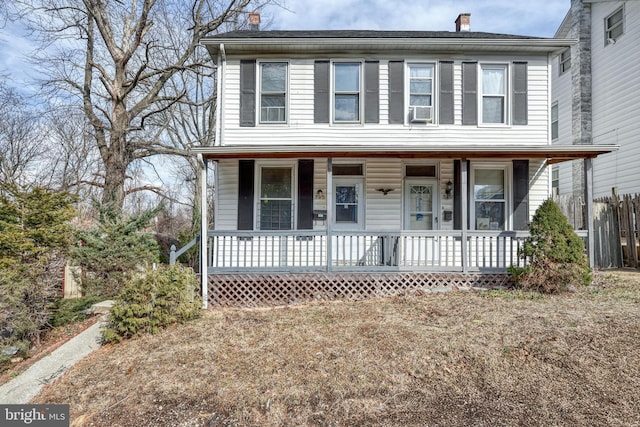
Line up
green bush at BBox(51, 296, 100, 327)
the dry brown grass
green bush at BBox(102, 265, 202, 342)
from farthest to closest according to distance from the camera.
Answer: green bush at BBox(51, 296, 100, 327) → green bush at BBox(102, 265, 202, 342) → the dry brown grass

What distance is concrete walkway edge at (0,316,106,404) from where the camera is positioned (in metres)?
4.34

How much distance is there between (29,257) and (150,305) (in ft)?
8.16

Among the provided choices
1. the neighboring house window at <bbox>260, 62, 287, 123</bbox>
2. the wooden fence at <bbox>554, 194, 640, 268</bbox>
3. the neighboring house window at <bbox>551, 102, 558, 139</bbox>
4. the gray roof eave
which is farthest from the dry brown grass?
the neighboring house window at <bbox>551, 102, 558, 139</bbox>

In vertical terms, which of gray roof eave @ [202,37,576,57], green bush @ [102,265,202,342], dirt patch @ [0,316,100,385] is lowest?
dirt patch @ [0,316,100,385]

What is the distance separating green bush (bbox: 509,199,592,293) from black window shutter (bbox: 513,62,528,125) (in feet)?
9.07

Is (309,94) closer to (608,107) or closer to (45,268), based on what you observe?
(45,268)

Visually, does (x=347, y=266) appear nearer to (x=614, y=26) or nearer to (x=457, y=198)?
(x=457, y=198)

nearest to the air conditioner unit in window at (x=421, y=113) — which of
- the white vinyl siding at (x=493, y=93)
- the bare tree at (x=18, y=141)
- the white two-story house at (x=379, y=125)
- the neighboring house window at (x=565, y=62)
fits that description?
the white two-story house at (x=379, y=125)

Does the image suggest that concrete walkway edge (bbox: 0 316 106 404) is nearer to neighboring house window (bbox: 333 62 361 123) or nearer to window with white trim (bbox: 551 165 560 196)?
neighboring house window (bbox: 333 62 361 123)

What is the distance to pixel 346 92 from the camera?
8602mm

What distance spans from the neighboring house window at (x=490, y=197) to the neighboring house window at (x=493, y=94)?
1221 millimetres

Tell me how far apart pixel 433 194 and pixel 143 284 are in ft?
21.6

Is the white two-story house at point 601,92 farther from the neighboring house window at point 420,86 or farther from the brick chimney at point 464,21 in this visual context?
the neighboring house window at point 420,86

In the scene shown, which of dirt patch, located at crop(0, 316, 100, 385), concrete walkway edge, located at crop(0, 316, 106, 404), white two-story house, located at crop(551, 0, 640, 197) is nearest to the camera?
concrete walkway edge, located at crop(0, 316, 106, 404)
